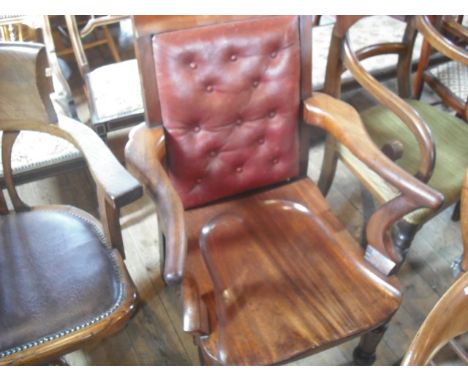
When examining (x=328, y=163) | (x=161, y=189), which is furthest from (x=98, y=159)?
(x=328, y=163)

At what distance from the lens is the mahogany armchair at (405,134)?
1283 mm

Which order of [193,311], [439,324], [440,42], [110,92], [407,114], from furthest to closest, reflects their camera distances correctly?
[110,92], [440,42], [407,114], [193,311], [439,324]

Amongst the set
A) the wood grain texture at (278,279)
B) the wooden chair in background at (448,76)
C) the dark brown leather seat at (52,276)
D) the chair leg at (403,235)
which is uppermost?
the wooden chair in background at (448,76)

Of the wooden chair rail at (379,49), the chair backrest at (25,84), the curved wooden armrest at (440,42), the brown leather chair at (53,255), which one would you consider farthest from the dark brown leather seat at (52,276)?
the curved wooden armrest at (440,42)

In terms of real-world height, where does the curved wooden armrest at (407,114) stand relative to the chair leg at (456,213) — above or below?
above

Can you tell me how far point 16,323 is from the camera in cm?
94

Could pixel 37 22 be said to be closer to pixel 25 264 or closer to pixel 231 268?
pixel 25 264

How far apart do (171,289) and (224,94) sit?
0.76m

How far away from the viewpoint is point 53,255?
107 cm

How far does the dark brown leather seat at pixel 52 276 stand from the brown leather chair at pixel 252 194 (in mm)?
192

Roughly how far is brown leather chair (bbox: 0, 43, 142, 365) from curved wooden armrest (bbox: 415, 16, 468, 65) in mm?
1132

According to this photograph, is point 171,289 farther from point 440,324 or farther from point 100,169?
point 440,324

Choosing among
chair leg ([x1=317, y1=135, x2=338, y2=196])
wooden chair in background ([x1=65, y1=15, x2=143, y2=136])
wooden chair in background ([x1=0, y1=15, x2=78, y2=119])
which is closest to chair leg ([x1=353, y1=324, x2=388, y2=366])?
chair leg ([x1=317, y1=135, x2=338, y2=196])

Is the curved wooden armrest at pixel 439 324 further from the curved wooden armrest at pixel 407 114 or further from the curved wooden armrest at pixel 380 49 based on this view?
the curved wooden armrest at pixel 380 49
